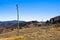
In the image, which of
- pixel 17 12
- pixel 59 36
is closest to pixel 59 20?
pixel 17 12

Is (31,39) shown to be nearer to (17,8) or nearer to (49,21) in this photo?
(17,8)

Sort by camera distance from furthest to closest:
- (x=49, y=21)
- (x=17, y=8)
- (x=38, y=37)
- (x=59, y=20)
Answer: (x=49, y=21) → (x=59, y=20) → (x=17, y=8) → (x=38, y=37)

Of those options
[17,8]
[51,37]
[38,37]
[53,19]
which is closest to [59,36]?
[51,37]

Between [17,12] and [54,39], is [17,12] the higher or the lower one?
the higher one

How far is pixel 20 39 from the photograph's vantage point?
1198 inches

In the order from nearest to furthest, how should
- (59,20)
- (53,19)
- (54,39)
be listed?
1. (54,39)
2. (59,20)
3. (53,19)

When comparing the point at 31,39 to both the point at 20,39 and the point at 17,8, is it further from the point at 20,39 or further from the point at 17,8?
the point at 17,8

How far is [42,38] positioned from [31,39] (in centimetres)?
204

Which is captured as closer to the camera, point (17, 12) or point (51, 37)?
point (51, 37)

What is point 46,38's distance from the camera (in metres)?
28.7

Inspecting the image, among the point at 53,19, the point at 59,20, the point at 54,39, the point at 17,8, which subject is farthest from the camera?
the point at 53,19

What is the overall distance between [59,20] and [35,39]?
64319 mm

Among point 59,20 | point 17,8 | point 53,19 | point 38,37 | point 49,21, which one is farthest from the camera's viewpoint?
point 49,21

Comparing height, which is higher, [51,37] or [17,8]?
[17,8]
